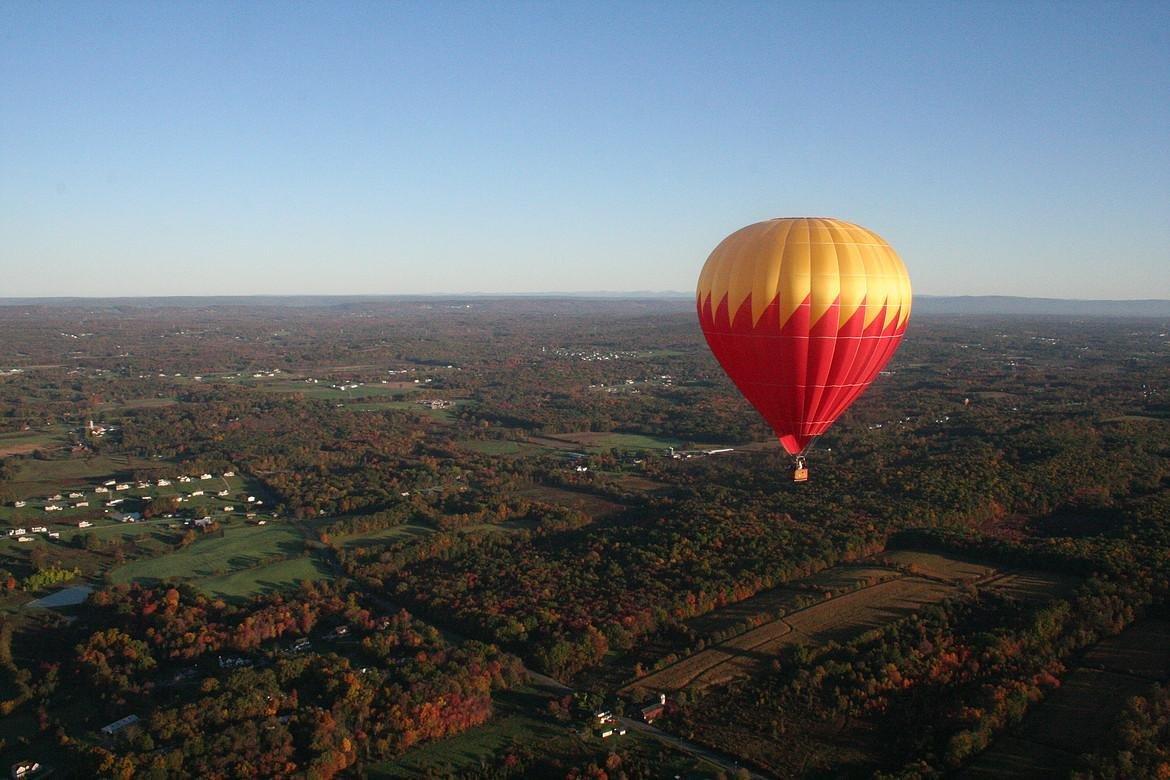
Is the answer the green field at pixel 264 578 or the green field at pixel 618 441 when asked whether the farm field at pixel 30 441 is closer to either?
the green field at pixel 264 578

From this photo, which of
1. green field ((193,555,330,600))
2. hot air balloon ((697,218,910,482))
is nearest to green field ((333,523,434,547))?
green field ((193,555,330,600))

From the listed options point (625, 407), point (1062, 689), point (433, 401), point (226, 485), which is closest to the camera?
point (1062, 689)

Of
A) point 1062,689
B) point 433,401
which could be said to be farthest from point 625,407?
point 1062,689

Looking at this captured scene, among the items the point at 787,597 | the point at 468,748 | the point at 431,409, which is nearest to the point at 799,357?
the point at 787,597

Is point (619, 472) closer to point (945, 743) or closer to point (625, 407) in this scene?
point (625, 407)

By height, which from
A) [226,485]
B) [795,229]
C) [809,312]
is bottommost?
[226,485]

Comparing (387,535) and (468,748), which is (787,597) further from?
(387,535)

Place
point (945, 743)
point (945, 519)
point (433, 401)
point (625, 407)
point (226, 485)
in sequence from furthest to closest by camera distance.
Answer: point (433, 401), point (625, 407), point (226, 485), point (945, 519), point (945, 743)

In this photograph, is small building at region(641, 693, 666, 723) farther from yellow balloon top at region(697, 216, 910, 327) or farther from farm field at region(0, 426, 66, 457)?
farm field at region(0, 426, 66, 457)

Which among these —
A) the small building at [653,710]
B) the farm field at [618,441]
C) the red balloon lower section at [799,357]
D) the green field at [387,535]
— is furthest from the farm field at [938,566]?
the farm field at [618,441]

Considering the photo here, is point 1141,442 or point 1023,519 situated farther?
point 1141,442
